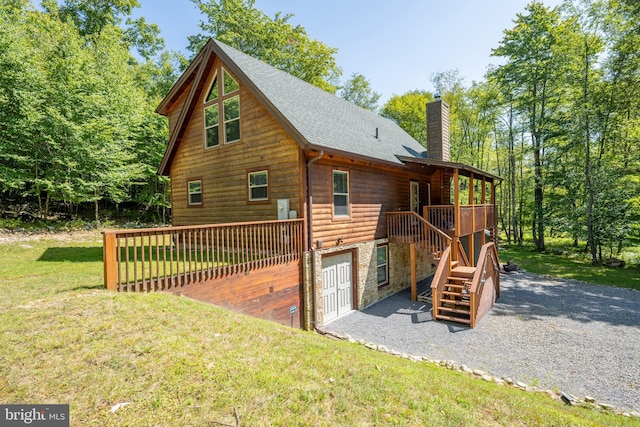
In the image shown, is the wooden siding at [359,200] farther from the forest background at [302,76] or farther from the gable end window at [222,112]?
the forest background at [302,76]

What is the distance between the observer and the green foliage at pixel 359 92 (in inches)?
1271

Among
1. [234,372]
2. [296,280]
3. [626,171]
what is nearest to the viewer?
[234,372]

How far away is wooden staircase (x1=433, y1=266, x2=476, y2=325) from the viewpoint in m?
8.73

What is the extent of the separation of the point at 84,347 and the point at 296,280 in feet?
16.6

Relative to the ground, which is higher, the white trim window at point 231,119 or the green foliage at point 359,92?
the green foliage at point 359,92

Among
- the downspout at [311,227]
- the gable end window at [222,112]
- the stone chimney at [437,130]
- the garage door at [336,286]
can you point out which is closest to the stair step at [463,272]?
the garage door at [336,286]

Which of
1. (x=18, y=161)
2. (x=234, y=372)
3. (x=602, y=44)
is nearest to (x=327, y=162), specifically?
(x=234, y=372)

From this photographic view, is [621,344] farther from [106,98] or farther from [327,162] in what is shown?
[106,98]

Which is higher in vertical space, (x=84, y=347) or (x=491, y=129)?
(x=491, y=129)

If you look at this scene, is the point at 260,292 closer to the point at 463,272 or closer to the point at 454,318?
the point at 454,318

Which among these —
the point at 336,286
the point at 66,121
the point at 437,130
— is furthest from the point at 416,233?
the point at 66,121

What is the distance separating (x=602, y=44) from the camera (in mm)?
15984

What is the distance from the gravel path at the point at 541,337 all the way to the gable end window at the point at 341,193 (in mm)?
3441

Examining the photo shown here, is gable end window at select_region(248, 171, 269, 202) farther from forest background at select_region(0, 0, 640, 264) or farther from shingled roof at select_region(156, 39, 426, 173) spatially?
forest background at select_region(0, 0, 640, 264)
